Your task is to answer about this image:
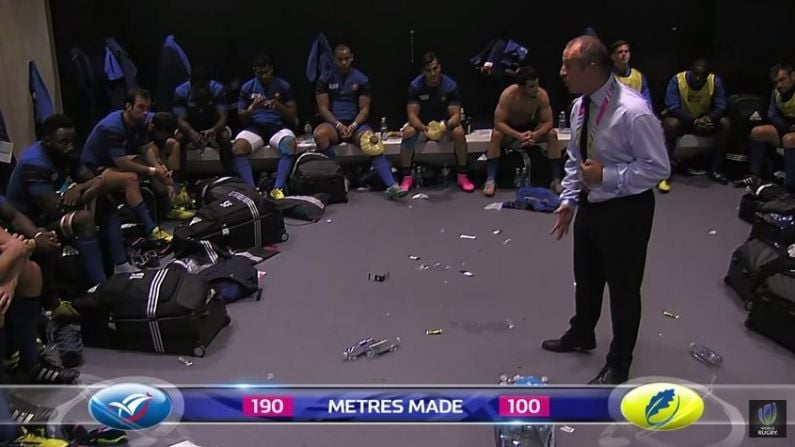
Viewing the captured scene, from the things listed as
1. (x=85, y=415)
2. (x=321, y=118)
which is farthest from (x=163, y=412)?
(x=321, y=118)

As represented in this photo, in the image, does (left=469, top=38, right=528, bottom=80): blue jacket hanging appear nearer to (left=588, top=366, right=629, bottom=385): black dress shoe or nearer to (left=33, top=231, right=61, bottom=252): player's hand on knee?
(left=588, top=366, right=629, bottom=385): black dress shoe

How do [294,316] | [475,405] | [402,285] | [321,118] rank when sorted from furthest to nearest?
[321,118], [402,285], [294,316], [475,405]

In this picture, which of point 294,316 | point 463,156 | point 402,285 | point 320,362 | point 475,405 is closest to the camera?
point 475,405

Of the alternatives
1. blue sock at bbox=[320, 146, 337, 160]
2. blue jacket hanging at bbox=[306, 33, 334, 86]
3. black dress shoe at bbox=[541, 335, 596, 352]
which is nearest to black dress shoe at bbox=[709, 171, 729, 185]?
blue sock at bbox=[320, 146, 337, 160]

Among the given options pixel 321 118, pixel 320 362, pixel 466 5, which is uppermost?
pixel 466 5

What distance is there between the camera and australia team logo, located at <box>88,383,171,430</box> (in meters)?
2.97

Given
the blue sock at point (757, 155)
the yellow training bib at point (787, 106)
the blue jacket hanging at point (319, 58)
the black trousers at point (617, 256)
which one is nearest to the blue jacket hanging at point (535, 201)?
the blue sock at point (757, 155)

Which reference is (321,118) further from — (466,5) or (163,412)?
(163,412)

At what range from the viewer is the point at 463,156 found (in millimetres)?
6711

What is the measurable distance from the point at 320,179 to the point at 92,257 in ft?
7.33

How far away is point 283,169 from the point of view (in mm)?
6547

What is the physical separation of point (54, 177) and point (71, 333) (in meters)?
0.88

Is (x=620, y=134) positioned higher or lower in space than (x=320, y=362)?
higher

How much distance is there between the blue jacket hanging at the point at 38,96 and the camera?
620 cm
